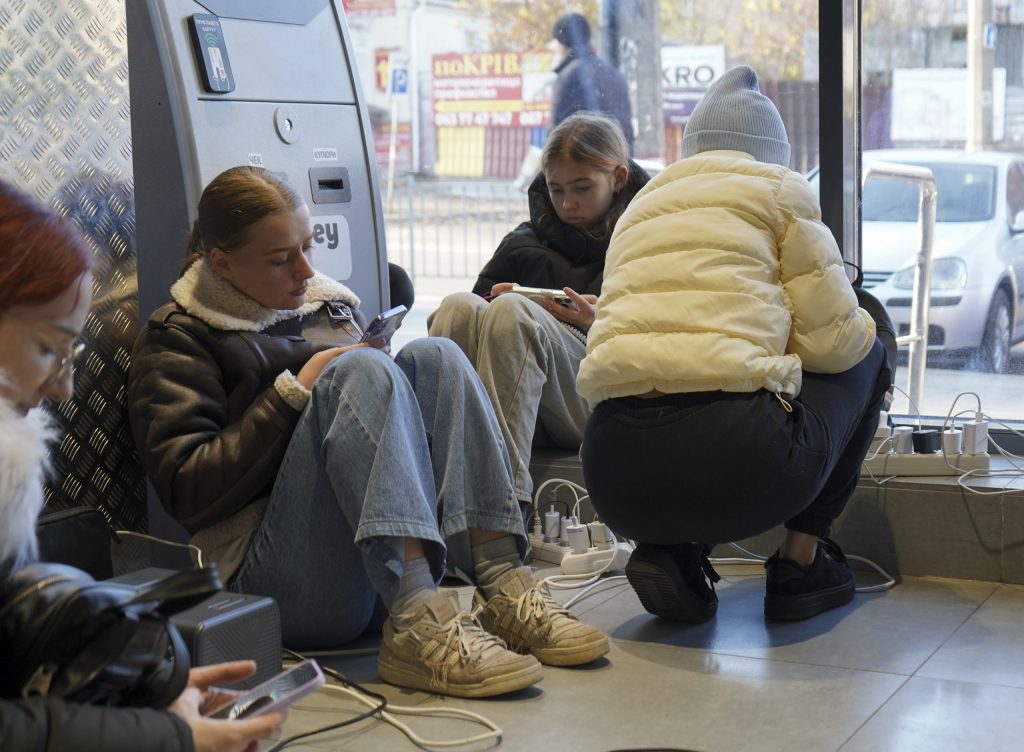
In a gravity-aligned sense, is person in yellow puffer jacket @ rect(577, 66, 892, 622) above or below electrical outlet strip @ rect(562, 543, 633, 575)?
above

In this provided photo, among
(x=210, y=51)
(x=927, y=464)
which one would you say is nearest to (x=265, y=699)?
(x=210, y=51)

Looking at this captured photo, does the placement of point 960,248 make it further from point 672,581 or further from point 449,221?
point 449,221

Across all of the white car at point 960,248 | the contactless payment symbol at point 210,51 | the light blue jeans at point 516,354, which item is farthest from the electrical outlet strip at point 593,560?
the contactless payment symbol at point 210,51

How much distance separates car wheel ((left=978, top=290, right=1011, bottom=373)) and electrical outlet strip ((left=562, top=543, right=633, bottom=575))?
1.22m

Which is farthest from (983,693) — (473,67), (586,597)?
(473,67)

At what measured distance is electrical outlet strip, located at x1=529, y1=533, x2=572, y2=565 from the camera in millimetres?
2977

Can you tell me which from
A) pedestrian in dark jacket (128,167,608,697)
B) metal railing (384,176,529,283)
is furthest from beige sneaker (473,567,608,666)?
metal railing (384,176,529,283)

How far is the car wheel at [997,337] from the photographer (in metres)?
3.40

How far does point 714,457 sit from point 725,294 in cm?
28

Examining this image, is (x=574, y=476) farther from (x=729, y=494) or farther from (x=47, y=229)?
(x=47, y=229)

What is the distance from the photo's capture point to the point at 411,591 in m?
2.15

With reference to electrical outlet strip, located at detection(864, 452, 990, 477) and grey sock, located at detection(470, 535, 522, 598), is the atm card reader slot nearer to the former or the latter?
grey sock, located at detection(470, 535, 522, 598)

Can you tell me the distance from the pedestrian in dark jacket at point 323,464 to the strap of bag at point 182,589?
0.85m

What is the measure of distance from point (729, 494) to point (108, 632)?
1.29 meters
